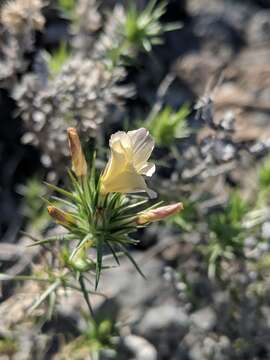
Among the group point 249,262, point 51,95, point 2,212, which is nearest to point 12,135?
point 2,212

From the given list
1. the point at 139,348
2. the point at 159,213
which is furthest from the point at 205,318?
the point at 159,213

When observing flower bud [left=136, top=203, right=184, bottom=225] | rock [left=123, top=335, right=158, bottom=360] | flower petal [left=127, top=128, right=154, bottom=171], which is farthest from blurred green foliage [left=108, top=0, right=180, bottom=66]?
rock [left=123, top=335, right=158, bottom=360]

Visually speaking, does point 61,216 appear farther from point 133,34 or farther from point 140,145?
point 133,34

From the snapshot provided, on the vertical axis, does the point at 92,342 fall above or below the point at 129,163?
below

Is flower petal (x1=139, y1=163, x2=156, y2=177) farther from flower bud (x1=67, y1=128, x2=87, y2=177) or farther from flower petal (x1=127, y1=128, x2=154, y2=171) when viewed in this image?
flower bud (x1=67, y1=128, x2=87, y2=177)

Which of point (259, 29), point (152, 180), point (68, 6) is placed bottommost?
point (152, 180)
